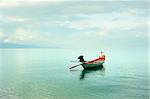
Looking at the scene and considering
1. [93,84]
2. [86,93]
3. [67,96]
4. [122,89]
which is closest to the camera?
[67,96]

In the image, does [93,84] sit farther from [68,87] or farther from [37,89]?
[37,89]

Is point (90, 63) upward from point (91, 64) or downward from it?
upward

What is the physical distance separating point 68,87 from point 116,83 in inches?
320

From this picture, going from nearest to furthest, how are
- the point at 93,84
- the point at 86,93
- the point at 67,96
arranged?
the point at 67,96, the point at 86,93, the point at 93,84

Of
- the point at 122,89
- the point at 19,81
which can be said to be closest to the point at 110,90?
the point at 122,89

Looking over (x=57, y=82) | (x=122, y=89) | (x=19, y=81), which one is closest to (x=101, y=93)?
(x=122, y=89)

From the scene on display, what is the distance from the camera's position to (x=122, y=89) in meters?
35.9

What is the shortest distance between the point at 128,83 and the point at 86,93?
32.1 ft

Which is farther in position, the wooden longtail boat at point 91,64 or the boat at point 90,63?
the wooden longtail boat at point 91,64

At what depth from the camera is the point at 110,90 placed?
35.0m

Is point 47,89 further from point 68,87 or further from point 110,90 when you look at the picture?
point 110,90

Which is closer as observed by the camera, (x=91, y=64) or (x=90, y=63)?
(x=90, y=63)

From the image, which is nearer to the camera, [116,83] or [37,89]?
[37,89]

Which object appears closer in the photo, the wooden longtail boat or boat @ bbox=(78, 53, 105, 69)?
boat @ bbox=(78, 53, 105, 69)
